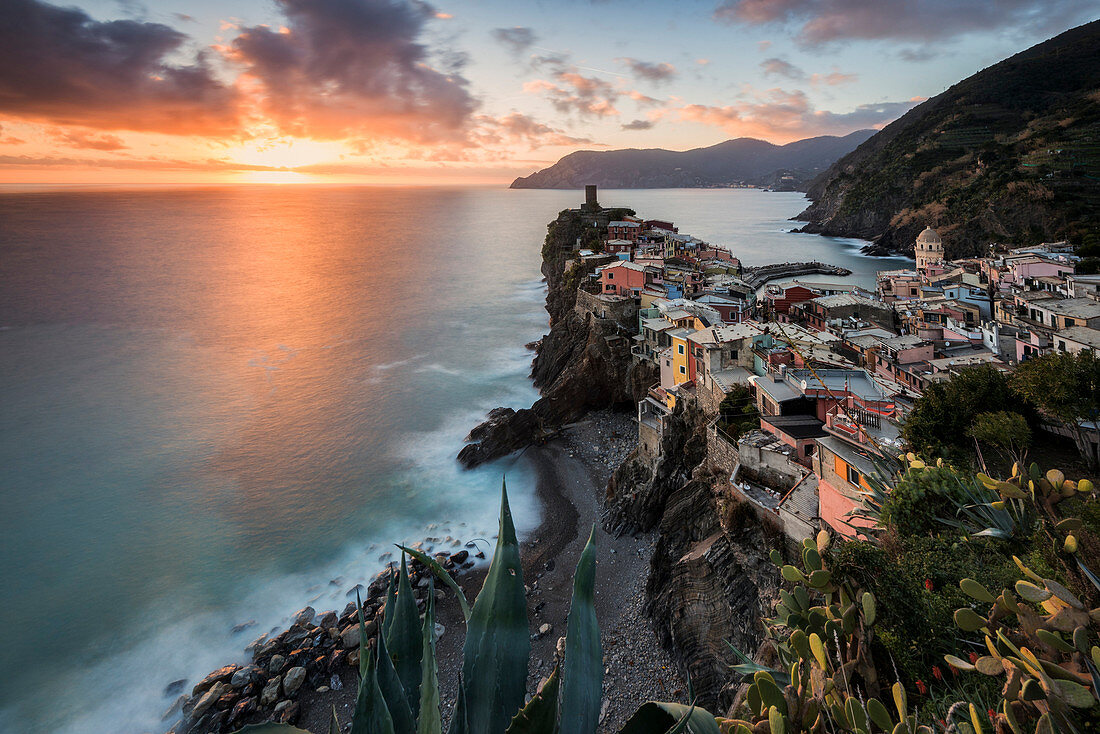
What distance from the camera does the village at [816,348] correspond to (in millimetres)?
8734

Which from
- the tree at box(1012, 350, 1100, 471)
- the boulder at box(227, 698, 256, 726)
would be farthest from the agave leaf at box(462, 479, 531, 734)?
the boulder at box(227, 698, 256, 726)

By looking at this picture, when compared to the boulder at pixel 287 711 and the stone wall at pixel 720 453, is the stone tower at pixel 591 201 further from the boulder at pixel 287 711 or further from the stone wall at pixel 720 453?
the boulder at pixel 287 711

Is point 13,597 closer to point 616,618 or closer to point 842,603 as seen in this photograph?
point 616,618

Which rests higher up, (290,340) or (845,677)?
(845,677)

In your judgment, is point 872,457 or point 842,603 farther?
point 872,457

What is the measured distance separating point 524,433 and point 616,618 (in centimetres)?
896

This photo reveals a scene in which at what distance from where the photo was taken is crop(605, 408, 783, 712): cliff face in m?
8.40

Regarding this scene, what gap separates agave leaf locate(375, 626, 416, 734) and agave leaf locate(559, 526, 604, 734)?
499mm

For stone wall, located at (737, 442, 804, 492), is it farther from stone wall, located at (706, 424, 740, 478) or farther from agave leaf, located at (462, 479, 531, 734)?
agave leaf, located at (462, 479, 531, 734)

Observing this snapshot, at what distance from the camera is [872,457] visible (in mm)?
6793

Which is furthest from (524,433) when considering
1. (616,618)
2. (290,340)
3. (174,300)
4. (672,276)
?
(174,300)

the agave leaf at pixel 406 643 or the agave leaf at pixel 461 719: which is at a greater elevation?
the agave leaf at pixel 461 719

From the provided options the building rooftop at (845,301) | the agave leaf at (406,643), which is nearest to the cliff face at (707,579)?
the agave leaf at (406,643)

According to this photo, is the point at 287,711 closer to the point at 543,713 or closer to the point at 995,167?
the point at 543,713
